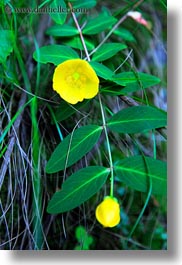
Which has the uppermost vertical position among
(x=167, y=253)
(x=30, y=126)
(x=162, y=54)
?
(x=162, y=54)

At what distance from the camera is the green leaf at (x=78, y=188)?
2.62 feet

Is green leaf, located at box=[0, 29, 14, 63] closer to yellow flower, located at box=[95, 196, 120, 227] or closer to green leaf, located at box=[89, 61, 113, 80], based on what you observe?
green leaf, located at box=[89, 61, 113, 80]

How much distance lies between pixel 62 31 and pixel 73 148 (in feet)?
0.85

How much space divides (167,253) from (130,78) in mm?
359

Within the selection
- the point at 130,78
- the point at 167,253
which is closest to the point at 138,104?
the point at 130,78

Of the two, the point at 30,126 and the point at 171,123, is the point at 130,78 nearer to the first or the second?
the point at 171,123

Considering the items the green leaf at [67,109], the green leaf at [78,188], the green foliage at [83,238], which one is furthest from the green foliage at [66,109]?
the green foliage at [83,238]

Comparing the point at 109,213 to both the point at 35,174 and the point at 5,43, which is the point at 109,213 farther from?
the point at 5,43

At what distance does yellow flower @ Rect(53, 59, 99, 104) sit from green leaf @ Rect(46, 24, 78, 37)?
11 cm

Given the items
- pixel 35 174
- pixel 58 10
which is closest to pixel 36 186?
pixel 35 174

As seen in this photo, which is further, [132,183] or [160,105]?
[160,105]

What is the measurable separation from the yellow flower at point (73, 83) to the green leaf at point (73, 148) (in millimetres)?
65

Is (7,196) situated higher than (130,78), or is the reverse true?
(130,78)

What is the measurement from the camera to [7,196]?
2.90 feet
